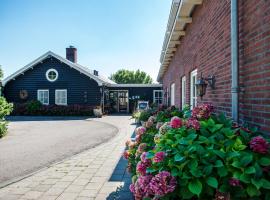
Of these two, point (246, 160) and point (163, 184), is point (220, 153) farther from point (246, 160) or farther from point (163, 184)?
point (163, 184)

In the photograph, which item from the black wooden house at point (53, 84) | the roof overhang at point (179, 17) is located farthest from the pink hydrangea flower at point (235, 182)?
the black wooden house at point (53, 84)

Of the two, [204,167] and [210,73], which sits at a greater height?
[210,73]

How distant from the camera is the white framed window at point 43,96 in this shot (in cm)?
2467

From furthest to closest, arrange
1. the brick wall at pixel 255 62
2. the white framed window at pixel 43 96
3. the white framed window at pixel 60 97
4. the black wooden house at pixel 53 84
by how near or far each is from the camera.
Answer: the white framed window at pixel 43 96
the white framed window at pixel 60 97
the black wooden house at pixel 53 84
the brick wall at pixel 255 62

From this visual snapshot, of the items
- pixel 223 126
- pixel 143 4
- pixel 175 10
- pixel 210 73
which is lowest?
pixel 223 126

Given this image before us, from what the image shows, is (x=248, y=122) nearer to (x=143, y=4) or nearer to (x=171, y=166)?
(x=171, y=166)

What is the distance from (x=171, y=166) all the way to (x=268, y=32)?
159 cm

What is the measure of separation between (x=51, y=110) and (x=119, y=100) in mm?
7668

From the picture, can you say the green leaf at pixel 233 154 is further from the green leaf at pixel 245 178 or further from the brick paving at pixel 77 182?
the brick paving at pixel 77 182

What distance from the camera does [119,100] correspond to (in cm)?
2841

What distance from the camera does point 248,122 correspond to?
10.4ft

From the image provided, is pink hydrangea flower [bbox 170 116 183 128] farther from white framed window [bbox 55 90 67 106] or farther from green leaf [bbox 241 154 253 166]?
white framed window [bbox 55 90 67 106]

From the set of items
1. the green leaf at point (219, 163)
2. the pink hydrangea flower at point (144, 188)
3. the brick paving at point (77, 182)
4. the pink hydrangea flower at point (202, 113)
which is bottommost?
the brick paving at point (77, 182)

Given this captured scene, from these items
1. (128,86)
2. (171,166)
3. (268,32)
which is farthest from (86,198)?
(128,86)
